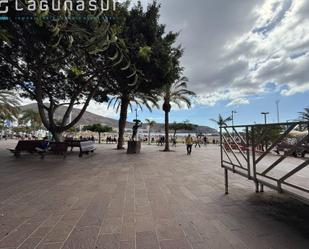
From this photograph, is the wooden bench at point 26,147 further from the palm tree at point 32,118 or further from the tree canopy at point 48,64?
the palm tree at point 32,118

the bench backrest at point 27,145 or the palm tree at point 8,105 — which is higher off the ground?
the palm tree at point 8,105

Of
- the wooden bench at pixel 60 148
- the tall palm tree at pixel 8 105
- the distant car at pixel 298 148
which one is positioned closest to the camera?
the distant car at pixel 298 148

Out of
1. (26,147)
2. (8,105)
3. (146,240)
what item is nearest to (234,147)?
(146,240)

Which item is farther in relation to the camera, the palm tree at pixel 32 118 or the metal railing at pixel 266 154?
the palm tree at pixel 32 118

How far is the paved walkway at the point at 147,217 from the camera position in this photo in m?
2.91

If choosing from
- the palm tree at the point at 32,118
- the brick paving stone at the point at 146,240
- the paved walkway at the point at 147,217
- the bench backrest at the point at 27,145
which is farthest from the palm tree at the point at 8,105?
the brick paving stone at the point at 146,240

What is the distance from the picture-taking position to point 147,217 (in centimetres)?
374

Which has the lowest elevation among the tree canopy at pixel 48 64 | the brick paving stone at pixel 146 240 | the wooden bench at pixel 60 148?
the brick paving stone at pixel 146 240

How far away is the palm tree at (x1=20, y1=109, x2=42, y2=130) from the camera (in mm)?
61478

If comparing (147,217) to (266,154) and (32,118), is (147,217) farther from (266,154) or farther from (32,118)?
(32,118)

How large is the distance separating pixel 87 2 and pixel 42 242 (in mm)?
4833

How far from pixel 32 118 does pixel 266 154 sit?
69.7 metres

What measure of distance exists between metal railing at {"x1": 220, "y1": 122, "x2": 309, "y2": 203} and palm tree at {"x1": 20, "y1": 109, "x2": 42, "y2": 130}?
64647 mm

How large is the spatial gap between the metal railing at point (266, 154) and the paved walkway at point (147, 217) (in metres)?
0.54
